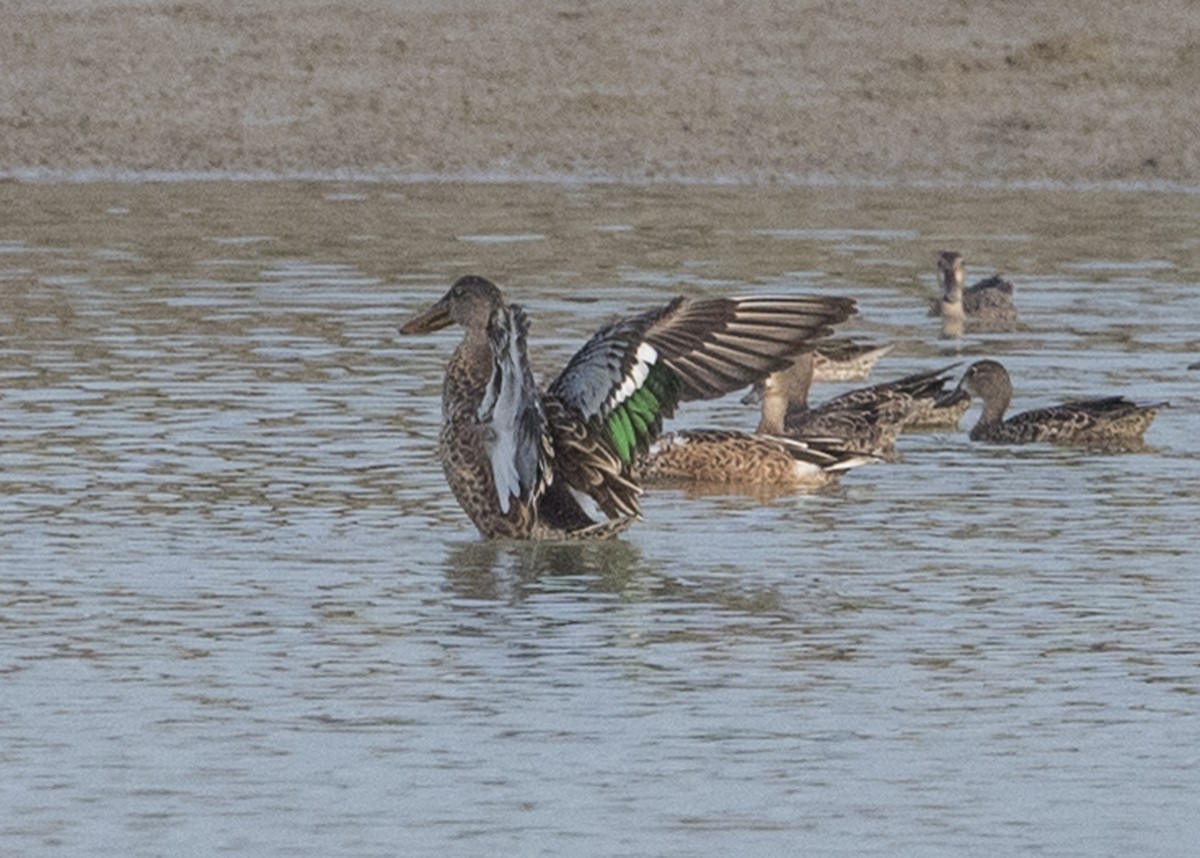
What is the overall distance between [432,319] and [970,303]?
291 inches

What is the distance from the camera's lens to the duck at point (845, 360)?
17188 mm

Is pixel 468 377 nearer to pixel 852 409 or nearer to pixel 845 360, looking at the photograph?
pixel 852 409

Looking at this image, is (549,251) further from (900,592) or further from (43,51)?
(900,592)

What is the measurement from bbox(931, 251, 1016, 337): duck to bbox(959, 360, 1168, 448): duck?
3428 mm

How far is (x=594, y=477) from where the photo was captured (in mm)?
11914

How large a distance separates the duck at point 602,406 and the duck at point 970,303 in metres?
7.33

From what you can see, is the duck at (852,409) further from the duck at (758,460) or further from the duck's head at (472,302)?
the duck's head at (472,302)

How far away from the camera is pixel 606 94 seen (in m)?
28.2

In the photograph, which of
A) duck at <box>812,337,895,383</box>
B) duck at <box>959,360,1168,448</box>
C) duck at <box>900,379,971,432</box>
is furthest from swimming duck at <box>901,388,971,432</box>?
duck at <box>812,337,895,383</box>

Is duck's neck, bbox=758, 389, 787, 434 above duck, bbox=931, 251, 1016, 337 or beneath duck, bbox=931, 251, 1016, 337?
beneath

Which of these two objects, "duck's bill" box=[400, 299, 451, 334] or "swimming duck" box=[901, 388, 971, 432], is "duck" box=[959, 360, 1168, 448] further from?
"duck's bill" box=[400, 299, 451, 334]

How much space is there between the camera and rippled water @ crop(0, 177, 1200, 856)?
813 cm

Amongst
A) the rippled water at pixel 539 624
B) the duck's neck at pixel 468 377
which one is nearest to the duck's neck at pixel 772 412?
the rippled water at pixel 539 624

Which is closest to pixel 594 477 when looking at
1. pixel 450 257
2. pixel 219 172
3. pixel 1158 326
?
pixel 1158 326
